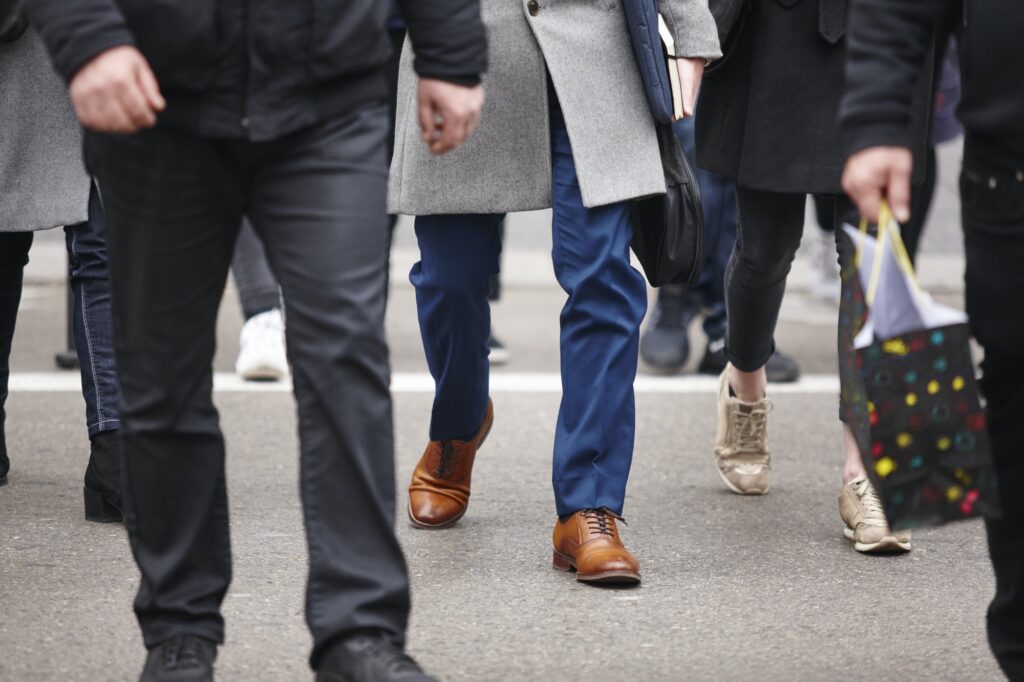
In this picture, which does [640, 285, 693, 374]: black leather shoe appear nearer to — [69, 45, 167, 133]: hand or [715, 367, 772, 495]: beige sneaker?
[715, 367, 772, 495]: beige sneaker

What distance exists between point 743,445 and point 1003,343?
6.51ft

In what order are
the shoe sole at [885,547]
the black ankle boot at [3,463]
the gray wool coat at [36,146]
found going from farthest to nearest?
the black ankle boot at [3,463]
the gray wool coat at [36,146]
the shoe sole at [885,547]

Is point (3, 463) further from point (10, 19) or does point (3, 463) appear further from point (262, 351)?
point (262, 351)

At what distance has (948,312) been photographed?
2416 mm

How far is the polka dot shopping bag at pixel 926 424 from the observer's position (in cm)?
238

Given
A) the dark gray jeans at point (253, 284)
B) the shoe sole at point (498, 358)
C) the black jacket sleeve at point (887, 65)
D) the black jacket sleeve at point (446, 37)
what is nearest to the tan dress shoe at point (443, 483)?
the black jacket sleeve at point (446, 37)

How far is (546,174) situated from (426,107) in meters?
0.91

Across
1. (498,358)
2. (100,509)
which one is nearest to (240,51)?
(100,509)

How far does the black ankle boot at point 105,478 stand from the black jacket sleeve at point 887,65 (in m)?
2.22

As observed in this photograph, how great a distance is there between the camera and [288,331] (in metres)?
2.65

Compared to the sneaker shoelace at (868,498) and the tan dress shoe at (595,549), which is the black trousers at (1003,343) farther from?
the sneaker shoelace at (868,498)

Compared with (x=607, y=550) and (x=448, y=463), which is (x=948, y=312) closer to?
(x=607, y=550)

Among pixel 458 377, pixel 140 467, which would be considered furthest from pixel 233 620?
pixel 458 377

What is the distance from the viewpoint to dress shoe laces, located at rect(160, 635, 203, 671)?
2682 millimetres
